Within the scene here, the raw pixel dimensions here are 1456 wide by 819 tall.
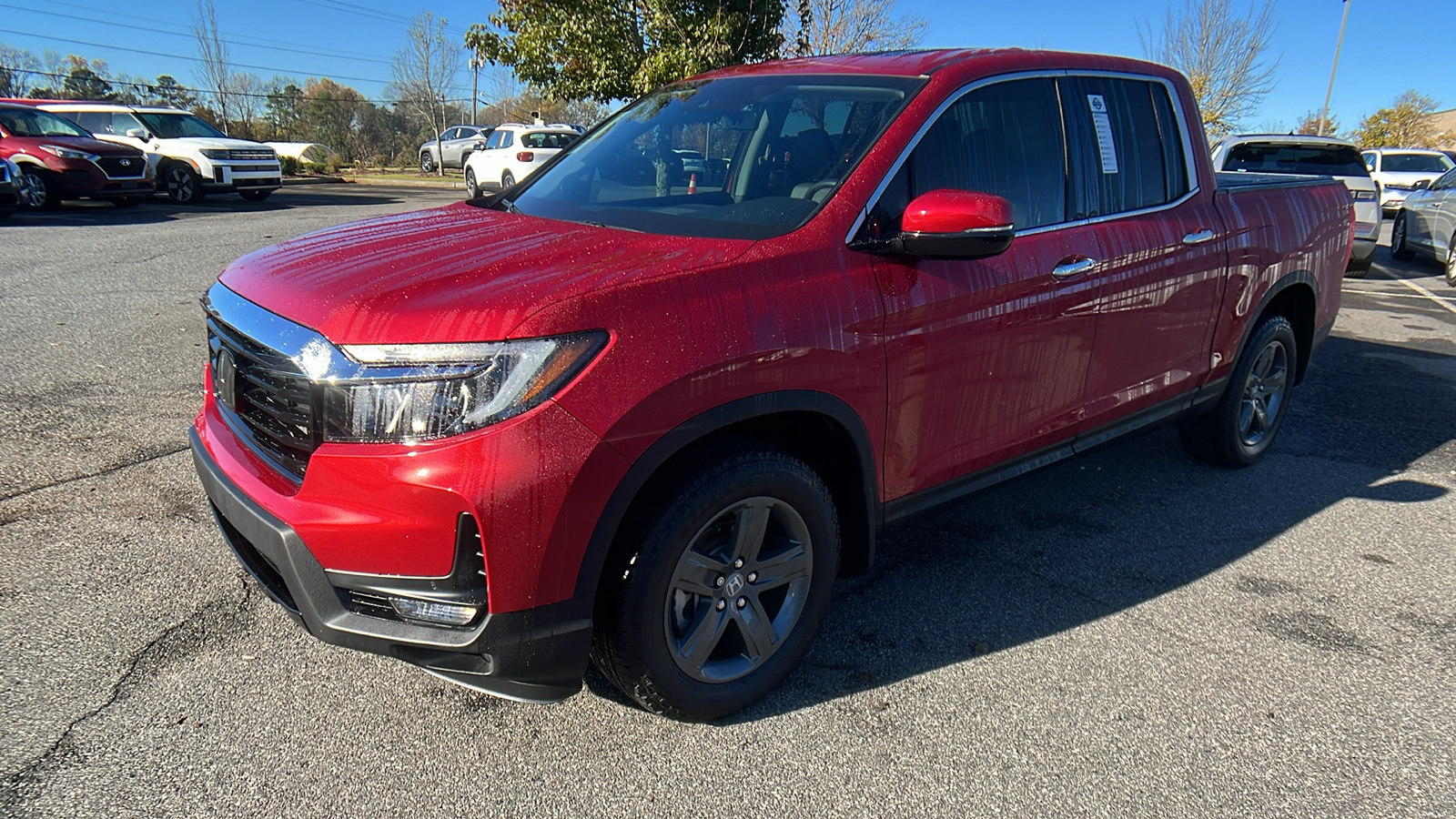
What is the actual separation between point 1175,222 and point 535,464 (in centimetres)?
300

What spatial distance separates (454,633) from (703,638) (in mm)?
713

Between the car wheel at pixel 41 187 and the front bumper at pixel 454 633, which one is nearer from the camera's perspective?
the front bumper at pixel 454 633

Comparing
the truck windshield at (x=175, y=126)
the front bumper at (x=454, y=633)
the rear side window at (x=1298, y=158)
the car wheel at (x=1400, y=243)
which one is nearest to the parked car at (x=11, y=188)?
the truck windshield at (x=175, y=126)

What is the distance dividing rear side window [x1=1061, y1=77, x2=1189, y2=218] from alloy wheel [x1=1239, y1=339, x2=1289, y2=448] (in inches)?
52.0

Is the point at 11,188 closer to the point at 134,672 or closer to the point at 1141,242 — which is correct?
the point at 134,672

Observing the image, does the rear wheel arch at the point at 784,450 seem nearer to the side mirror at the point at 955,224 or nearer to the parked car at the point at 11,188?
the side mirror at the point at 955,224

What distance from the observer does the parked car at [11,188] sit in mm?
13656

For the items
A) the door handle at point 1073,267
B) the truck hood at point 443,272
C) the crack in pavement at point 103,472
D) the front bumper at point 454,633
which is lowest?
the crack in pavement at point 103,472

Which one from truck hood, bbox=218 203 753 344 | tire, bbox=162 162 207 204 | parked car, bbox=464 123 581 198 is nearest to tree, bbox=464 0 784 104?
parked car, bbox=464 123 581 198

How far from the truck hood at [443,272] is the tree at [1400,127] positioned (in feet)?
166

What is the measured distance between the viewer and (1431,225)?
1281cm

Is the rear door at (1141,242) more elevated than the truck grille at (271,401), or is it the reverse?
the rear door at (1141,242)

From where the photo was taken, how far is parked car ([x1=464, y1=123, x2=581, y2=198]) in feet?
64.4

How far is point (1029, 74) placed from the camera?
3.33 m
